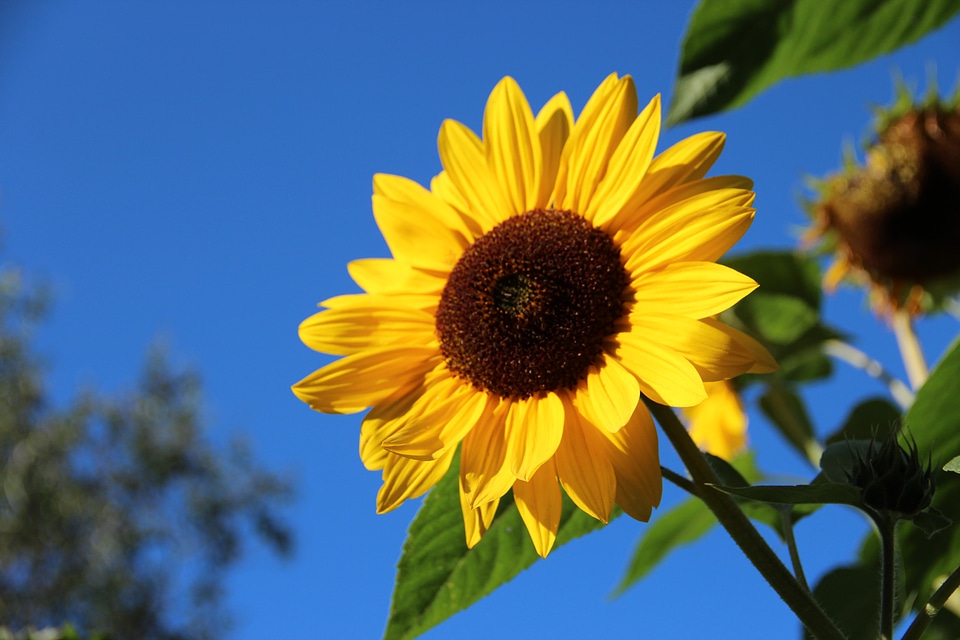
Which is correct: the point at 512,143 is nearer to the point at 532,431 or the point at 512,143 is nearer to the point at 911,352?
the point at 532,431

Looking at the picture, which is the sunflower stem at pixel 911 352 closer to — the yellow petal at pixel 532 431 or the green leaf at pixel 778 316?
the green leaf at pixel 778 316

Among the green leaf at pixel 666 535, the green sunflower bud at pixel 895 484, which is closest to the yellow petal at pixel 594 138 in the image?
the green sunflower bud at pixel 895 484

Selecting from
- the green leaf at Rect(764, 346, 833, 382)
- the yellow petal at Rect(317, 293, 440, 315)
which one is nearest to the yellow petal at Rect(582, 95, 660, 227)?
the yellow petal at Rect(317, 293, 440, 315)

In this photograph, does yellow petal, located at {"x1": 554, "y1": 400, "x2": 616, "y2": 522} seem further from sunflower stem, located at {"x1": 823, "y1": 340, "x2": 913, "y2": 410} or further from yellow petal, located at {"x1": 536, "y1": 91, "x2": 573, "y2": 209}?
sunflower stem, located at {"x1": 823, "y1": 340, "x2": 913, "y2": 410}

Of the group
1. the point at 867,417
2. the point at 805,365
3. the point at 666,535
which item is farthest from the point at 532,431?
the point at 805,365

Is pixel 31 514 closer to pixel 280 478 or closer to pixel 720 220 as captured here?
pixel 280 478

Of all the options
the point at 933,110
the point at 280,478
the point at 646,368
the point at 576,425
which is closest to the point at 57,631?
the point at 576,425
